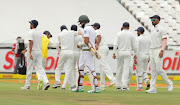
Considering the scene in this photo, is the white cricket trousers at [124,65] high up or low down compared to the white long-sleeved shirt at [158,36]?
down

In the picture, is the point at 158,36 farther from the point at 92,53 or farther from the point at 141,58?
the point at 141,58

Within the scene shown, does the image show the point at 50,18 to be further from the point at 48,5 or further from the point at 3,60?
the point at 3,60

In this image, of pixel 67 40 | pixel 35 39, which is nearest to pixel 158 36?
pixel 67 40

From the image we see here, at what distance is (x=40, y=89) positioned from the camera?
58.5ft

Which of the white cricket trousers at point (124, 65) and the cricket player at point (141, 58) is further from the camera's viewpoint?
the cricket player at point (141, 58)

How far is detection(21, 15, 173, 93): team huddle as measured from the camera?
16.5 metres

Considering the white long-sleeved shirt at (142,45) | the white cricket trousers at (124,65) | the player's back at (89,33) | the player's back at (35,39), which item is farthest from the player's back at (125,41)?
the player's back at (35,39)

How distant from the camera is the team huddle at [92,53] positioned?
54.1 ft

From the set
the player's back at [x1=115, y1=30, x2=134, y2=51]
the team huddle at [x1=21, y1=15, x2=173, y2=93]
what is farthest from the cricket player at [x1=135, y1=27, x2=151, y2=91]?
the player's back at [x1=115, y1=30, x2=134, y2=51]

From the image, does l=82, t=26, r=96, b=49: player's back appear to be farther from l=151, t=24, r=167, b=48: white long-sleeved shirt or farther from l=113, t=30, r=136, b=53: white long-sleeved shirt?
l=113, t=30, r=136, b=53: white long-sleeved shirt

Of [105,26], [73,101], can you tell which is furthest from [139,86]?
[105,26]

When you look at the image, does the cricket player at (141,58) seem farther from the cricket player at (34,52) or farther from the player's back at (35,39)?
the player's back at (35,39)

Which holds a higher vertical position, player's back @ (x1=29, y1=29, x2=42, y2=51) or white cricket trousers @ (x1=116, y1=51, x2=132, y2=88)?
player's back @ (x1=29, y1=29, x2=42, y2=51)

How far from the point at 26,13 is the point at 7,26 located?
162 centimetres
